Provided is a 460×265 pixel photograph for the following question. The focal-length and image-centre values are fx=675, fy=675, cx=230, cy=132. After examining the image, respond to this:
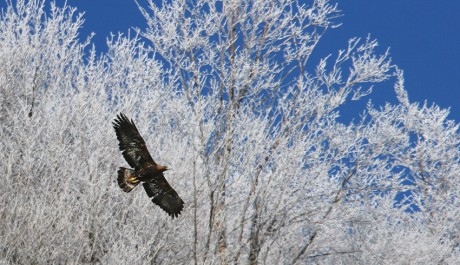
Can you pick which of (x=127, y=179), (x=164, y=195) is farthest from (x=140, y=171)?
(x=164, y=195)

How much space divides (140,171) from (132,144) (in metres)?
0.38

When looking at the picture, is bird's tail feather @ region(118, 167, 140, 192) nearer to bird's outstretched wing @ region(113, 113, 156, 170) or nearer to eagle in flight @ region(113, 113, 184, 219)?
eagle in flight @ region(113, 113, 184, 219)

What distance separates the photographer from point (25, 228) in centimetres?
915

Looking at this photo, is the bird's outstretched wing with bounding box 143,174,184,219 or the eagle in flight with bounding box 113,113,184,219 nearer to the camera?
the eagle in flight with bounding box 113,113,184,219

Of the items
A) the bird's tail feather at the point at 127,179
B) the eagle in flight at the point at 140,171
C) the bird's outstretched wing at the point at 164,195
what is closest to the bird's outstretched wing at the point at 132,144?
the eagle in flight at the point at 140,171

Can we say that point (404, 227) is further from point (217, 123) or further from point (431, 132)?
point (217, 123)

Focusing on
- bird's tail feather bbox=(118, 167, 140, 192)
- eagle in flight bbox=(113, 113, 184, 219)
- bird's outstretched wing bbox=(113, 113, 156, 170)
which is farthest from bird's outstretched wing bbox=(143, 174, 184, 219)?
bird's outstretched wing bbox=(113, 113, 156, 170)

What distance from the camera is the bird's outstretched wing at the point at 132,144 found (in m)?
8.57

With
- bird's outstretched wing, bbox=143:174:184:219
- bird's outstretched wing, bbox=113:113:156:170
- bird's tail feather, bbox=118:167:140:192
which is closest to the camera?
bird's outstretched wing, bbox=113:113:156:170

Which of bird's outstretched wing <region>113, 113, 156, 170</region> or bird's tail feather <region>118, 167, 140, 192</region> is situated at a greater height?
bird's outstretched wing <region>113, 113, 156, 170</region>

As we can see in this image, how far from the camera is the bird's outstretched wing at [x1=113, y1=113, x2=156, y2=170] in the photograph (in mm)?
8570

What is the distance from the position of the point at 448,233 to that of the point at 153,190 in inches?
389

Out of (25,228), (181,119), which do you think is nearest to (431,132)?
(181,119)

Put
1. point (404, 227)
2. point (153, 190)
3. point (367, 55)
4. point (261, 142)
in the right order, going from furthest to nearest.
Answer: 1. point (404, 227)
2. point (367, 55)
3. point (261, 142)
4. point (153, 190)
